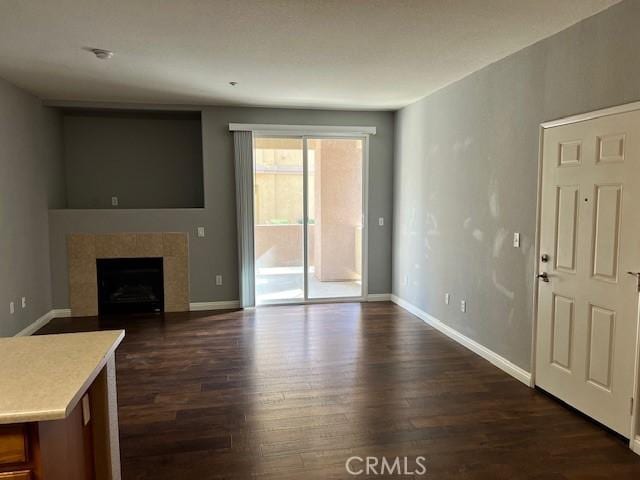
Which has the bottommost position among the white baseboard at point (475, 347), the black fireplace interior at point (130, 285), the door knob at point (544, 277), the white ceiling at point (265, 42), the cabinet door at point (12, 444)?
the white baseboard at point (475, 347)

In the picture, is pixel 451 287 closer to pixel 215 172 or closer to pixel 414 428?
pixel 414 428

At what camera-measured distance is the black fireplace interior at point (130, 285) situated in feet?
19.4

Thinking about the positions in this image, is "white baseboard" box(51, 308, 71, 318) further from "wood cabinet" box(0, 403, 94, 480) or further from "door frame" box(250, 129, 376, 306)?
"wood cabinet" box(0, 403, 94, 480)

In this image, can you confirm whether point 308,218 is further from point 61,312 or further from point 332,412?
point 332,412

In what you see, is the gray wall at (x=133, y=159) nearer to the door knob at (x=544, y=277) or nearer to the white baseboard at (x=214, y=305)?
the white baseboard at (x=214, y=305)

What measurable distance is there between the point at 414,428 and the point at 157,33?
3.25m

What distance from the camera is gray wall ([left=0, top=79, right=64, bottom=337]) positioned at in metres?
4.49

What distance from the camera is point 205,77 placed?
4.51m

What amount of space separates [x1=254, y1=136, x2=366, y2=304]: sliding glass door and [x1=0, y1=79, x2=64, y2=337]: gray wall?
256 centimetres

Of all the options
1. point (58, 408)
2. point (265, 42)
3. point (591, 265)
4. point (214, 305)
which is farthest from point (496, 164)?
point (214, 305)

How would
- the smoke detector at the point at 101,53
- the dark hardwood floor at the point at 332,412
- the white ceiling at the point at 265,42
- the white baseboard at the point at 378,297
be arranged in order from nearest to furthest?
the dark hardwood floor at the point at 332,412 < the white ceiling at the point at 265,42 < the smoke detector at the point at 101,53 < the white baseboard at the point at 378,297

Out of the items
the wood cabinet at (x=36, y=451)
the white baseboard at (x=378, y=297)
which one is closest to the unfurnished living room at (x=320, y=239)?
the wood cabinet at (x=36, y=451)

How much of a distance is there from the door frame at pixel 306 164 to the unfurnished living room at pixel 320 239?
0.03 meters

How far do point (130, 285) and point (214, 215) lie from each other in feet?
4.71
